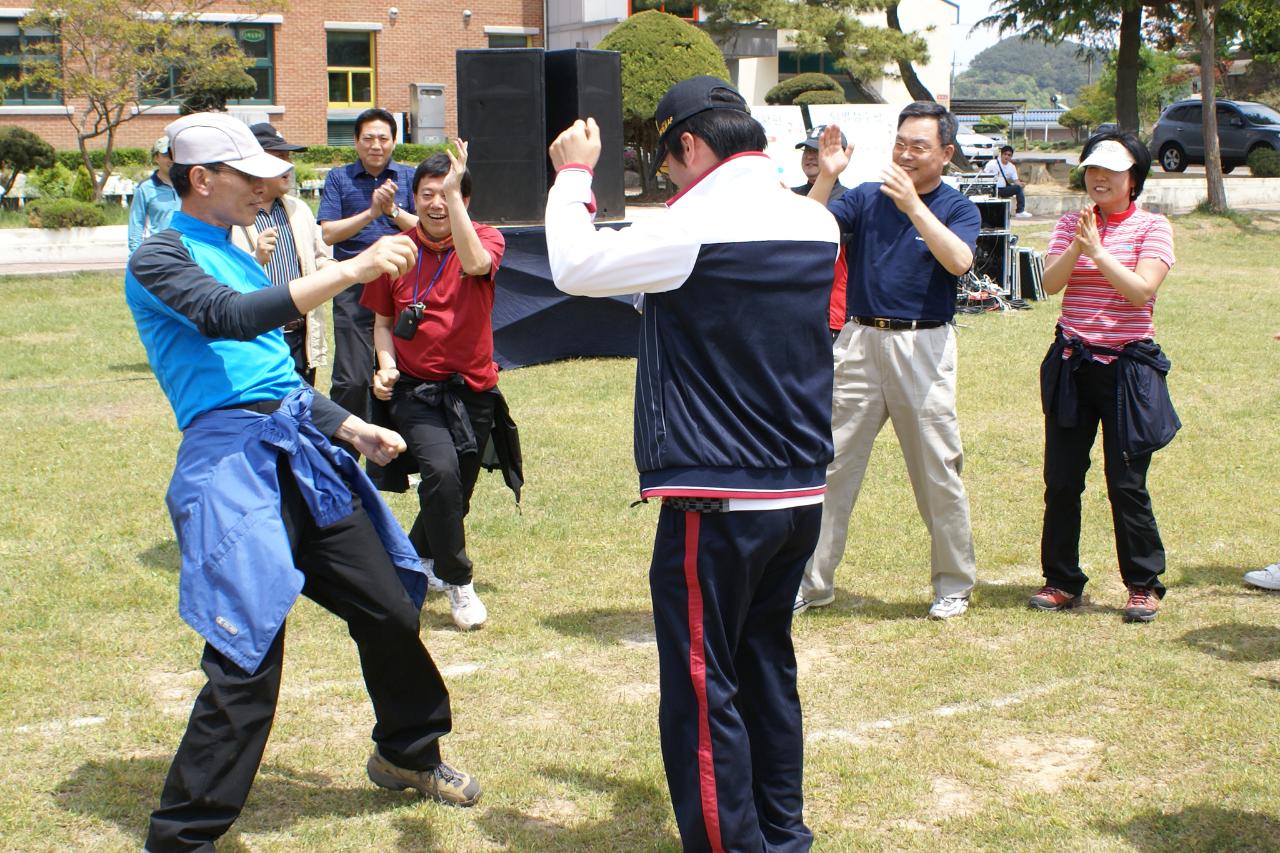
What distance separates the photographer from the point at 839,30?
33406mm

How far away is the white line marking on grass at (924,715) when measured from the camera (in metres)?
4.31

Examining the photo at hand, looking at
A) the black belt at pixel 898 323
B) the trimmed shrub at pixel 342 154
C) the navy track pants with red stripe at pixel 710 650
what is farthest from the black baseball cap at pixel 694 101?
the trimmed shrub at pixel 342 154

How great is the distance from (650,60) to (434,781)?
23633mm

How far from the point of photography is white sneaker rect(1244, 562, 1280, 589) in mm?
5750

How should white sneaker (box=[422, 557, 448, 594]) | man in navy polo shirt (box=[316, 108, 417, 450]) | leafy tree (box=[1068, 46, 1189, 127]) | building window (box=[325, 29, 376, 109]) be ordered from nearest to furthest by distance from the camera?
white sneaker (box=[422, 557, 448, 594]), man in navy polo shirt (box=[316, 108, 417, 450]), building window (box=[325, 29, 376, 109]), leafy tree (box=[1068, 46, 1189, 127])

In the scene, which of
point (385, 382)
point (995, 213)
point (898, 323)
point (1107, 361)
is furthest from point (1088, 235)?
point (995, 213)

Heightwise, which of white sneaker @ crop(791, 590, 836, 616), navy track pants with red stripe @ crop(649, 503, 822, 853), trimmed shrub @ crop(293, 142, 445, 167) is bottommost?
white sneaker @ crop(791, 590, 836, 616)

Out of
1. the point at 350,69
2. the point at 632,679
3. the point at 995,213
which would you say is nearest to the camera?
the point at 632,679

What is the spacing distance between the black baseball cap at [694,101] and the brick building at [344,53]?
3124 centimetres

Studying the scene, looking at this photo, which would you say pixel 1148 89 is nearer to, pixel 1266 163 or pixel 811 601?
pixel 1266 163

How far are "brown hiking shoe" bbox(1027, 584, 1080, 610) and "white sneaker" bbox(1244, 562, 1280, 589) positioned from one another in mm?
844

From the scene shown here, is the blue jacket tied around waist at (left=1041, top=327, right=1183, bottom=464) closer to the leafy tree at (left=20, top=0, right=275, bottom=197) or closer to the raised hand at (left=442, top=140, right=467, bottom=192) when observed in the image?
the raised hand at (left=442, top=140, right=467, bottom=192)

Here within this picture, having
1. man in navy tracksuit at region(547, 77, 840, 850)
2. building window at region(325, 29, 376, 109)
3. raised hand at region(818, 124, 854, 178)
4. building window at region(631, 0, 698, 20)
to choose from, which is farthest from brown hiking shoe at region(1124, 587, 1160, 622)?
building window at region(325, 29, 376, 109)

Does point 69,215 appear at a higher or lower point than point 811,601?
higher
